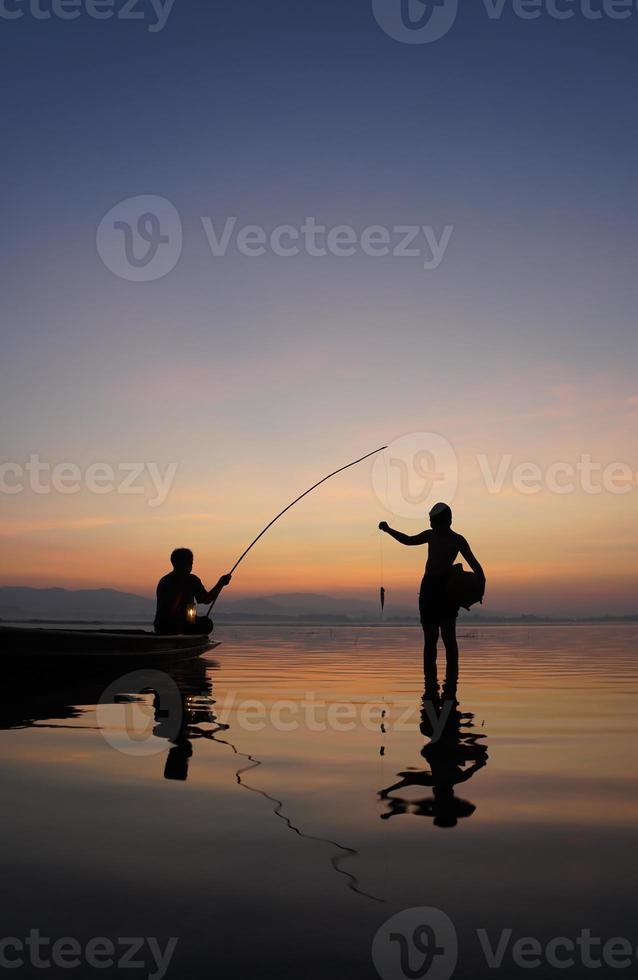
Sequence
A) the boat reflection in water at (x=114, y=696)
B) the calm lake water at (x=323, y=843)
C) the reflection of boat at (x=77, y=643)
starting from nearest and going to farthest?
the calm lake water at (x=323, y=843) < the boat reflection in water at (x=114, y=696) < the reflection of boat at (x=77, y=643)

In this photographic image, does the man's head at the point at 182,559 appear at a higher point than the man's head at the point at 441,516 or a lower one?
lower

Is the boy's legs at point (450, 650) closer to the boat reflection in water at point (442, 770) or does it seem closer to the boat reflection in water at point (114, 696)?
the boat reflection in water at point (442, 770)

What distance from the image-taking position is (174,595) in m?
18.1

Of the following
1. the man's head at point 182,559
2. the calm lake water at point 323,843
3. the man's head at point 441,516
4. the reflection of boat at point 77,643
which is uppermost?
the man's head at point 441,516

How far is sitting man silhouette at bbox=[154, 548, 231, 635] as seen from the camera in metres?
17.1

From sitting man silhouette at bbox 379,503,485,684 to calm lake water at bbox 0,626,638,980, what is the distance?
3339 millimetres

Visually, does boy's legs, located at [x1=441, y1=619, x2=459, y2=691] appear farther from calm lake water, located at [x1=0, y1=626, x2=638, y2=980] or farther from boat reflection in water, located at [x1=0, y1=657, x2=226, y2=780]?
boat reflection in water, located at [x1=0, y1=657, x2=226, y2=780]

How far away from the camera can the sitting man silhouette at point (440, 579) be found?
42.2 ft

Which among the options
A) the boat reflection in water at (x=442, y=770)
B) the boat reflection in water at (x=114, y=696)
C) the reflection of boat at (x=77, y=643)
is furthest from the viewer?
the reflection of boat at (x=77, y=643)

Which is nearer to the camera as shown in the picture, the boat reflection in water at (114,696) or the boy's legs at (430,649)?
the boat reflection in water at (114,696)

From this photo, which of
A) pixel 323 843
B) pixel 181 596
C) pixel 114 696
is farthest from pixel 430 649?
pixel 323 843

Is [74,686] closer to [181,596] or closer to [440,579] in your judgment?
[181,596]

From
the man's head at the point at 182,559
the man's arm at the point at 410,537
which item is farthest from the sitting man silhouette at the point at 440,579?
the man's head at the point at 182,559

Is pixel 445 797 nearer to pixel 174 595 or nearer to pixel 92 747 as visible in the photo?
pixel 92 747
